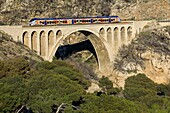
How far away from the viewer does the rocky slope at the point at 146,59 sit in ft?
216

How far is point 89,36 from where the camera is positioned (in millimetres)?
65500

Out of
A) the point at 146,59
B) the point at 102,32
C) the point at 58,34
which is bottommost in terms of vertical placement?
the point at 146,59

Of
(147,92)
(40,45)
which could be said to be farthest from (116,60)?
(147,92)

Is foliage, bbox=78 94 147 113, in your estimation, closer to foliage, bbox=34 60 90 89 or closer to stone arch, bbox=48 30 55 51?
foliage, bbox=34 60 90 89

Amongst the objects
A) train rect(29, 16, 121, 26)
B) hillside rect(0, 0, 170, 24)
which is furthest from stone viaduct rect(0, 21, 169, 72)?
hillside rect(0, 0, 170, 24)

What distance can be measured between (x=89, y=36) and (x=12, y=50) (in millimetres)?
19528

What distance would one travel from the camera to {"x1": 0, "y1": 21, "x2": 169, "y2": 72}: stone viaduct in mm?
54062

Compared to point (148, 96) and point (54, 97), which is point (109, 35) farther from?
point (54, 97)

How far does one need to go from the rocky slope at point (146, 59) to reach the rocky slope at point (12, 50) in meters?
19.1

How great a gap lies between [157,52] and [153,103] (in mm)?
31806

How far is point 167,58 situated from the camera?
66.1 m

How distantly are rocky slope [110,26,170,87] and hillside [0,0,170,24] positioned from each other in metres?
13.5

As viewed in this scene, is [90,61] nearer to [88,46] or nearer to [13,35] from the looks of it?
[88,46]

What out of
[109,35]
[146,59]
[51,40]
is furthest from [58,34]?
[146,59]
